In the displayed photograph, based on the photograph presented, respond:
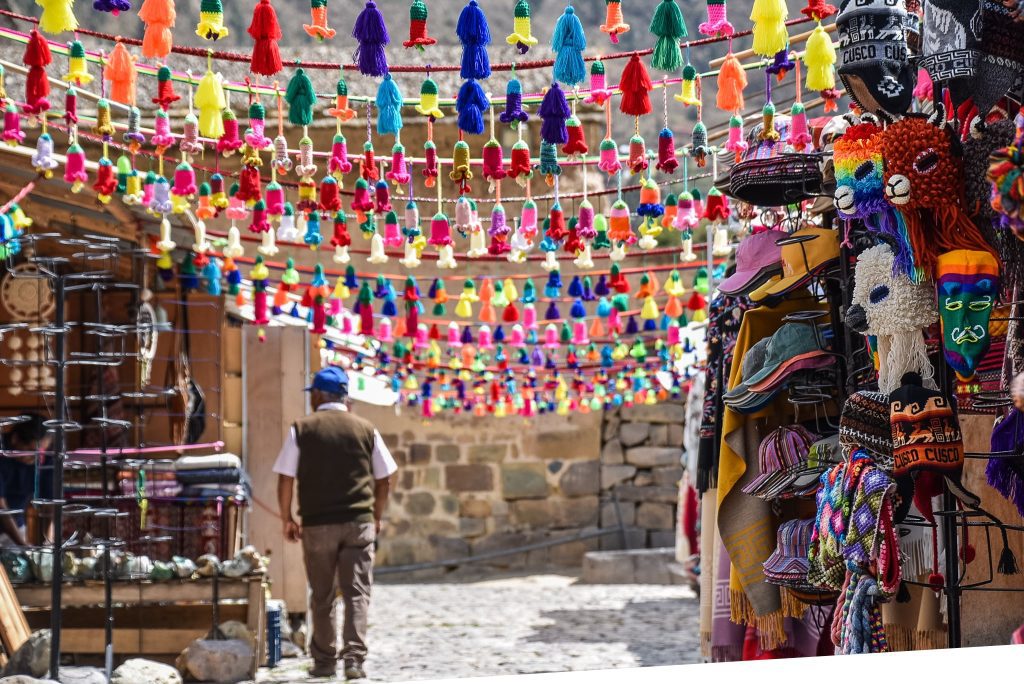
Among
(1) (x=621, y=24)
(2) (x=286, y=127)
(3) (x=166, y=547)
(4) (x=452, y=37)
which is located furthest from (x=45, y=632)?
(4) (x=452, y=37)

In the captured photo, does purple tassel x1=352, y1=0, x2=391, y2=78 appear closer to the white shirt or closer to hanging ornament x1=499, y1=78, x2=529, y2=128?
hanging ornament x1=499, y1=78, x2=529, y2=128

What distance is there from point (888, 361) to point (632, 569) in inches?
307

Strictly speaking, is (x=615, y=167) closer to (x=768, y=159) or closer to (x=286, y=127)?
(x=768, y=159)

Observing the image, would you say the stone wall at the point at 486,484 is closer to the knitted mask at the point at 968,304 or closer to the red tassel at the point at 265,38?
the red tassel at the point at 265,38

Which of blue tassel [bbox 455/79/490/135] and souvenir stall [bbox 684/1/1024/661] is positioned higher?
blue tassel [bbox 455/79/490/135]

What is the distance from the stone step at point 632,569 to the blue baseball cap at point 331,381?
16.8 ft

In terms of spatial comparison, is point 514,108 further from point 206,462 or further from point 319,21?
point 206,462

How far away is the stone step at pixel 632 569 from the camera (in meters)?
11.0

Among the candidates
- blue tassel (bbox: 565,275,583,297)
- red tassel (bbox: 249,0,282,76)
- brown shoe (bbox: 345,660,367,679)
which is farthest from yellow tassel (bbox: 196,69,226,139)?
blue tassel (bbox: 565,275,583,297)

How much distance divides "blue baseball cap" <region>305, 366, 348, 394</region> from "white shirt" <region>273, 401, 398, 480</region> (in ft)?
0.22

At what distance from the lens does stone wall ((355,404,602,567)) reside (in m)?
12.4

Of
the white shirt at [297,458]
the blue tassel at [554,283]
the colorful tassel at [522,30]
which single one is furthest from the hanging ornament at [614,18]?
the blue tassel at [554,283]

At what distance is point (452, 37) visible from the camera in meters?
11.8

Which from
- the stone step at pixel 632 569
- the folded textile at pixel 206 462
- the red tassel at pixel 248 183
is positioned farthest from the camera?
the stone step at pixel 632 569
